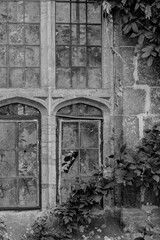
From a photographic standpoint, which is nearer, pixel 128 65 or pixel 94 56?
pixel 128 65

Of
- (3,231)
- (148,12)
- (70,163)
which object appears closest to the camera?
(3,231)

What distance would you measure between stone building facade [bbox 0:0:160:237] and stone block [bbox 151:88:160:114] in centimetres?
1

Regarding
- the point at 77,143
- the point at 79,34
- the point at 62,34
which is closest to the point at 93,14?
the point at 79,34

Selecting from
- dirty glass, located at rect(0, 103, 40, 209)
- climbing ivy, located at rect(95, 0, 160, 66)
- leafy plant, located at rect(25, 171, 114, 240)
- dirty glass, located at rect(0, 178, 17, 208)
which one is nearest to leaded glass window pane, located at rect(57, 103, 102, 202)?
leafy plant, located at rect(25, 171, 114, 240)

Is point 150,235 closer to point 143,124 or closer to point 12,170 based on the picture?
point 143,124

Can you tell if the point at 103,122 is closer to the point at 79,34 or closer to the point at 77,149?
the point at 77,149

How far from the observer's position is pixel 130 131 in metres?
6.01

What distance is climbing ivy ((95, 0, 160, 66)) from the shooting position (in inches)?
232

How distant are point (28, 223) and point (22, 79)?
60.7 inches

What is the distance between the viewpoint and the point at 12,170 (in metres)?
6.02

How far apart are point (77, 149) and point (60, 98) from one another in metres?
0.58

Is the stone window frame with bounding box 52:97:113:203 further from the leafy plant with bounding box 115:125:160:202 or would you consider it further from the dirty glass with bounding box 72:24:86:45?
the dirty glass with bounding box 72:24:86:45

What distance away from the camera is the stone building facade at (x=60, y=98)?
237 inches

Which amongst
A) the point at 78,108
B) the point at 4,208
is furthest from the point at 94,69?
the point at 4,208
